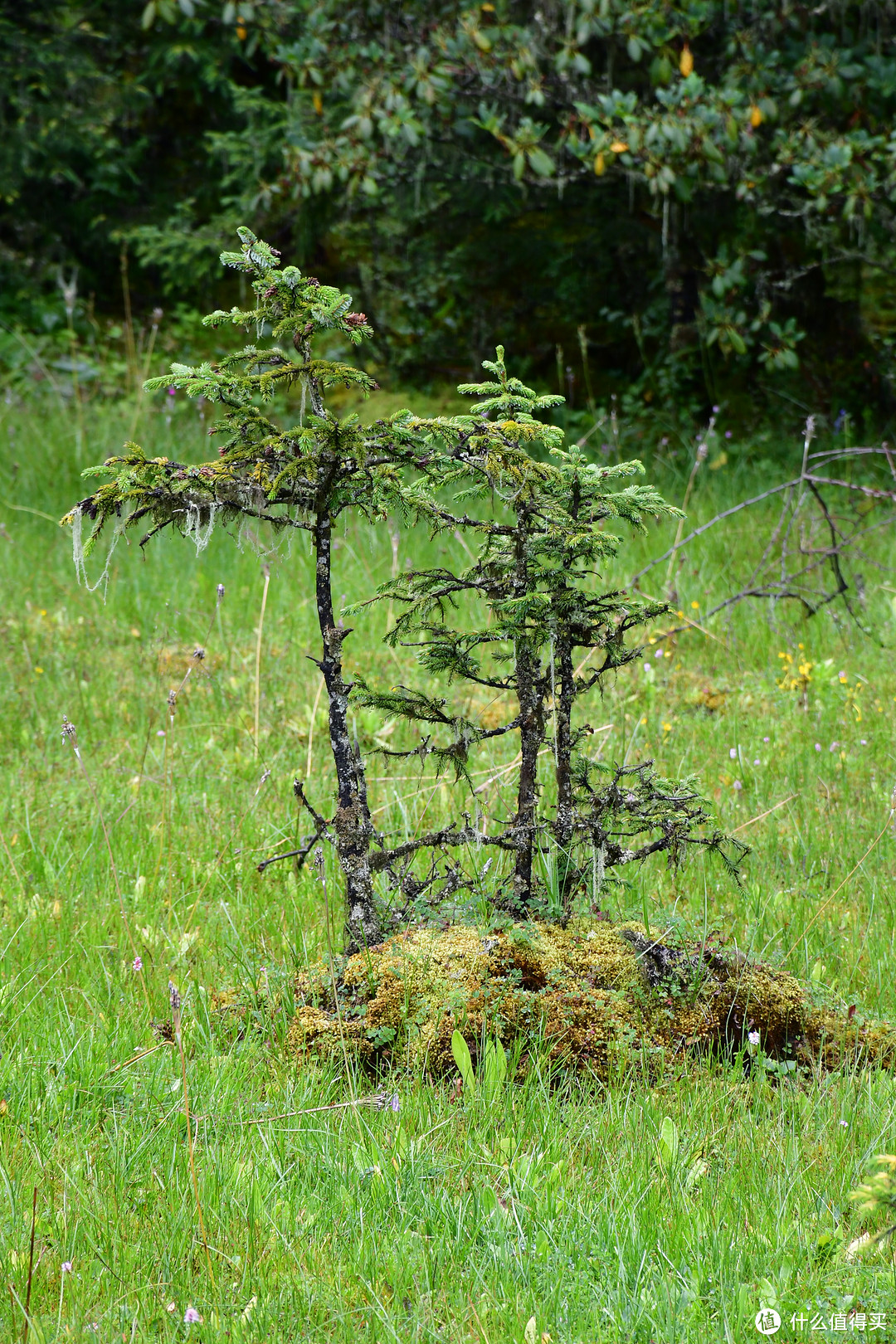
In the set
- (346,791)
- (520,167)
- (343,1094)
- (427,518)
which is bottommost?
(343,1094)

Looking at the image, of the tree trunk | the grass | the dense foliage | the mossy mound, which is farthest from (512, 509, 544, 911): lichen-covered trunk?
the dense foliage

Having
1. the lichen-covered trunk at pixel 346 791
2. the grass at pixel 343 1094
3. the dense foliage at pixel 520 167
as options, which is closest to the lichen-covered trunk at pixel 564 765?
the grass at pixel 343 1094

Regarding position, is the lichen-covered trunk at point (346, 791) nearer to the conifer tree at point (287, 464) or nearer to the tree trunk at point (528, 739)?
the conifer tree at point (287, 464)

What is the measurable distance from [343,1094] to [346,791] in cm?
72

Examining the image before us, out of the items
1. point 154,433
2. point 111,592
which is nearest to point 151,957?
point 111,592

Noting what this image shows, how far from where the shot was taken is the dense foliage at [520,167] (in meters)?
7.05

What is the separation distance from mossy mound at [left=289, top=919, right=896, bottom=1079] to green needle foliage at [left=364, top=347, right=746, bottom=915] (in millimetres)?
177

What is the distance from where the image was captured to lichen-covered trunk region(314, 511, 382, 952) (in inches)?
106

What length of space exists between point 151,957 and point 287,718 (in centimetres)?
189

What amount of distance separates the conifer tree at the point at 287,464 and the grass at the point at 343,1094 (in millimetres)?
716

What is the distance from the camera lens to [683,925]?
3059mm

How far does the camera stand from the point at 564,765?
9.46ft

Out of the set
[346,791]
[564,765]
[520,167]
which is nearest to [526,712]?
[564,765]

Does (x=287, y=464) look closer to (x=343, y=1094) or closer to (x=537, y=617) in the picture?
(x=537, y=617)
